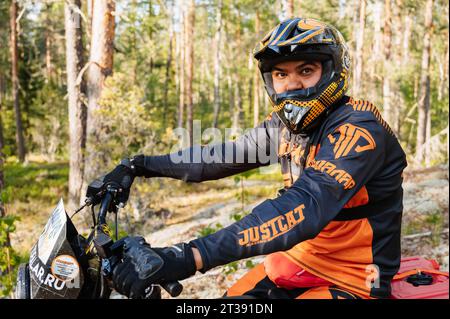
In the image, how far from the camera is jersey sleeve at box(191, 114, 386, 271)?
2.00 meters

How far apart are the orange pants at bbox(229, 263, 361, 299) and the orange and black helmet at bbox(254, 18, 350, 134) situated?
941 millimetres

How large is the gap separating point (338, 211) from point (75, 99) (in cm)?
1157

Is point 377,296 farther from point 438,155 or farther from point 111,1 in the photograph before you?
point 438,155

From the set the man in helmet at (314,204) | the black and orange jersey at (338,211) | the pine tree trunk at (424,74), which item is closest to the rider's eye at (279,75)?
the man in helmet at (314,204)

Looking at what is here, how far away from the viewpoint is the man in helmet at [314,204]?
1968 mm

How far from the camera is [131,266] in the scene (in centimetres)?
179

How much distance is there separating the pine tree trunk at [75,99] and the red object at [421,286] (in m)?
10.5

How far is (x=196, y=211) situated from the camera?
1358cm

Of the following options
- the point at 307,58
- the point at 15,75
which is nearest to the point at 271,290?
the point at 307,58

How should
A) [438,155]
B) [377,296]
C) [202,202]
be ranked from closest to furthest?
[377,296] < [202,202] < [438,155]

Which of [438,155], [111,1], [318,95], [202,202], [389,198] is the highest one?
[111,1]

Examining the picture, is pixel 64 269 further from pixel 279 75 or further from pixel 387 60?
pixel 387 60

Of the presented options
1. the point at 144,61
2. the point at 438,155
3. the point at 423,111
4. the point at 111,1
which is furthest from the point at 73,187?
the point at 144,61

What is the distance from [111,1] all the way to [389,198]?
29.8ft
